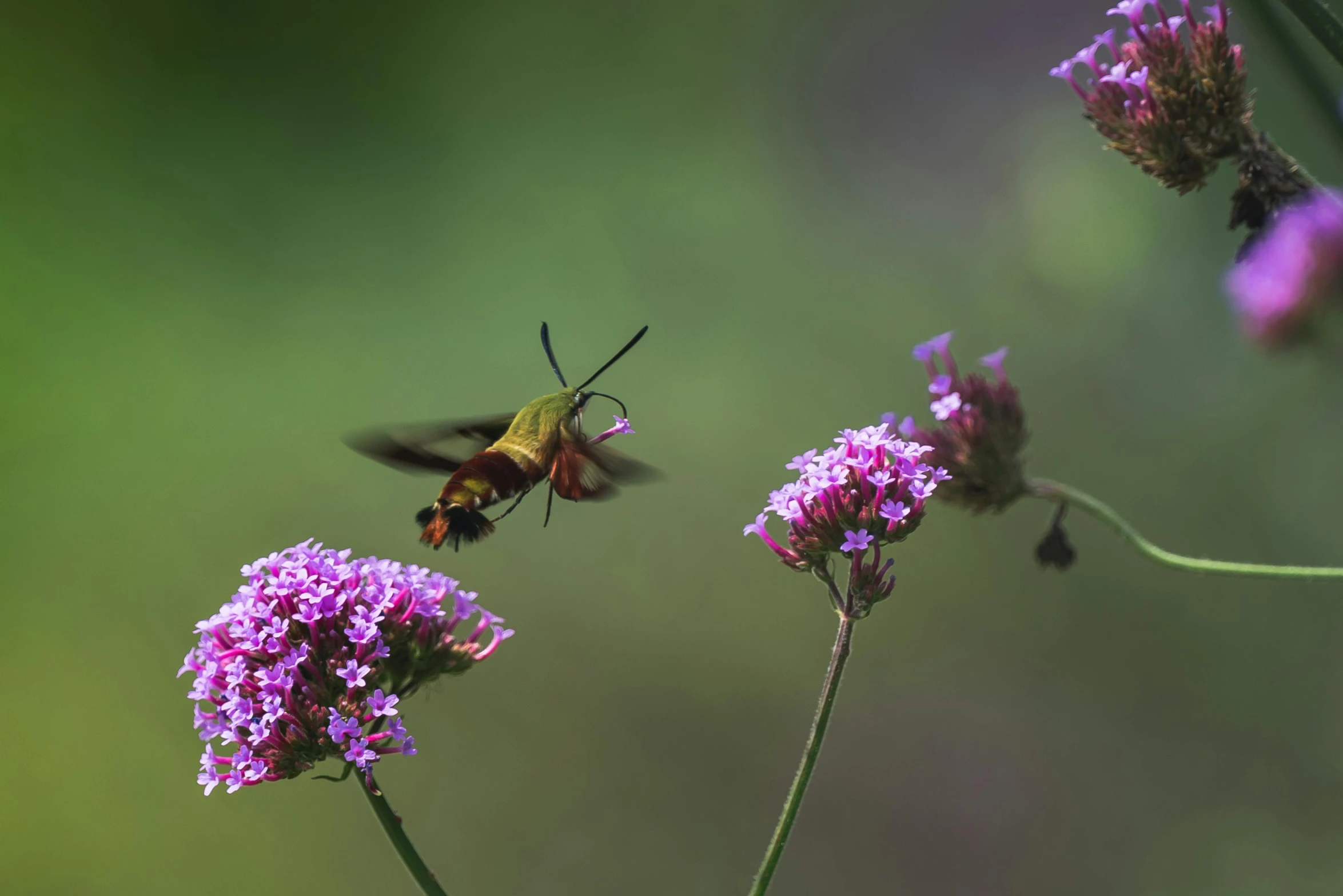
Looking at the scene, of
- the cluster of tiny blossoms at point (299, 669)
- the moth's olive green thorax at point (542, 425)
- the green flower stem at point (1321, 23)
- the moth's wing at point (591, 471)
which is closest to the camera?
the green flower stem at point (1321, 23)

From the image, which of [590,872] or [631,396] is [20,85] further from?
[590,872]

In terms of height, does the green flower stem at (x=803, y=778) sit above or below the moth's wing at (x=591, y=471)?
below

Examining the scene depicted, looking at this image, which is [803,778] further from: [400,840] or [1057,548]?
[1057,548]

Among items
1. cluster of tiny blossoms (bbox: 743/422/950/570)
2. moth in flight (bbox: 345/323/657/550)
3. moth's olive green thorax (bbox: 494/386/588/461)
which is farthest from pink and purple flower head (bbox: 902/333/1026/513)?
moth's olive green thorax (bbox: 494/386/588/461)

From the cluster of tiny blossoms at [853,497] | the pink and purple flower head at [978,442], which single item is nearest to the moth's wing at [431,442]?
the cluster of tiny blossoms at [853,497]

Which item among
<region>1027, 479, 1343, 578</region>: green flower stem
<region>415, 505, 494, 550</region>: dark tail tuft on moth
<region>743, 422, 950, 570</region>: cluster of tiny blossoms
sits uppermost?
<region>415, 505, 494, 550</region>: dark tail tuft on moth

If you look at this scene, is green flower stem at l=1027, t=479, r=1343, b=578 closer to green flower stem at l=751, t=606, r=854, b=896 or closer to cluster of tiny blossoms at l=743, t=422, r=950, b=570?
cluster of tiny blossoms at l=743, t=422, r=950, b=570

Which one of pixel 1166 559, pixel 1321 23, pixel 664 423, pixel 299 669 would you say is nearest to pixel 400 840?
pixel 299 669

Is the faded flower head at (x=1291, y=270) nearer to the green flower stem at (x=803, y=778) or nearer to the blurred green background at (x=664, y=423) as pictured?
the green flower stem at (x=803, y=778)
